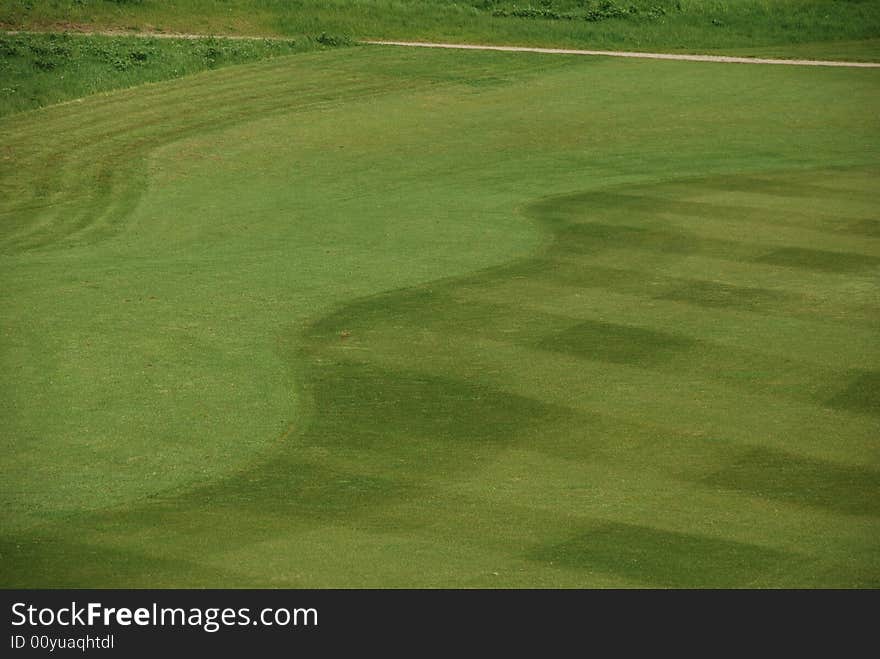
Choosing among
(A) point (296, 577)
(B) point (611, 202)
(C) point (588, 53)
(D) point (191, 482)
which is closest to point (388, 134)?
(B) point (611, 202)

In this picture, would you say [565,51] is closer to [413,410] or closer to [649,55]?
[649,55]

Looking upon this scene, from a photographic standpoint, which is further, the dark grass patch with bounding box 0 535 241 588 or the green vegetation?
the green vegetation

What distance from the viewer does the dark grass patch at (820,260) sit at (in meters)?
23.2

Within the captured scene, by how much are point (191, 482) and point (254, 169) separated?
19.9 meters

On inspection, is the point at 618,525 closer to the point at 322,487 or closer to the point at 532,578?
the point at 532,578

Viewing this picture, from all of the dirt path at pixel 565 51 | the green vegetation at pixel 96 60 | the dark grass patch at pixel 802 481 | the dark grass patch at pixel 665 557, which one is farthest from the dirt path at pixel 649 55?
the dark grass patch at pixel 665 557

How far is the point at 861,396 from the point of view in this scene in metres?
16.8

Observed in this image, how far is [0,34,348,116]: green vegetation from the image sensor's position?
4022cm

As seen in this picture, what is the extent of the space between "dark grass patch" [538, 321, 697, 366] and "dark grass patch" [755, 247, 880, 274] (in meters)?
5.03

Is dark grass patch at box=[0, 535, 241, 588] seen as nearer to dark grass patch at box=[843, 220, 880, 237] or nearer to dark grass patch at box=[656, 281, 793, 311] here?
dark grass patch at box=[656, 281, 793, 311]

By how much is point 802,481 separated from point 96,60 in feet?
109

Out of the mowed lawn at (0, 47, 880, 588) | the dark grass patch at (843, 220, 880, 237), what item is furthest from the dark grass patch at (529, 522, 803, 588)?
→ the dark grass patch at (843, 220, 880, 237)

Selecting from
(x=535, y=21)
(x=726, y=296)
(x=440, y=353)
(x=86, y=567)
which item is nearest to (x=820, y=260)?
(x=726, y=296)
